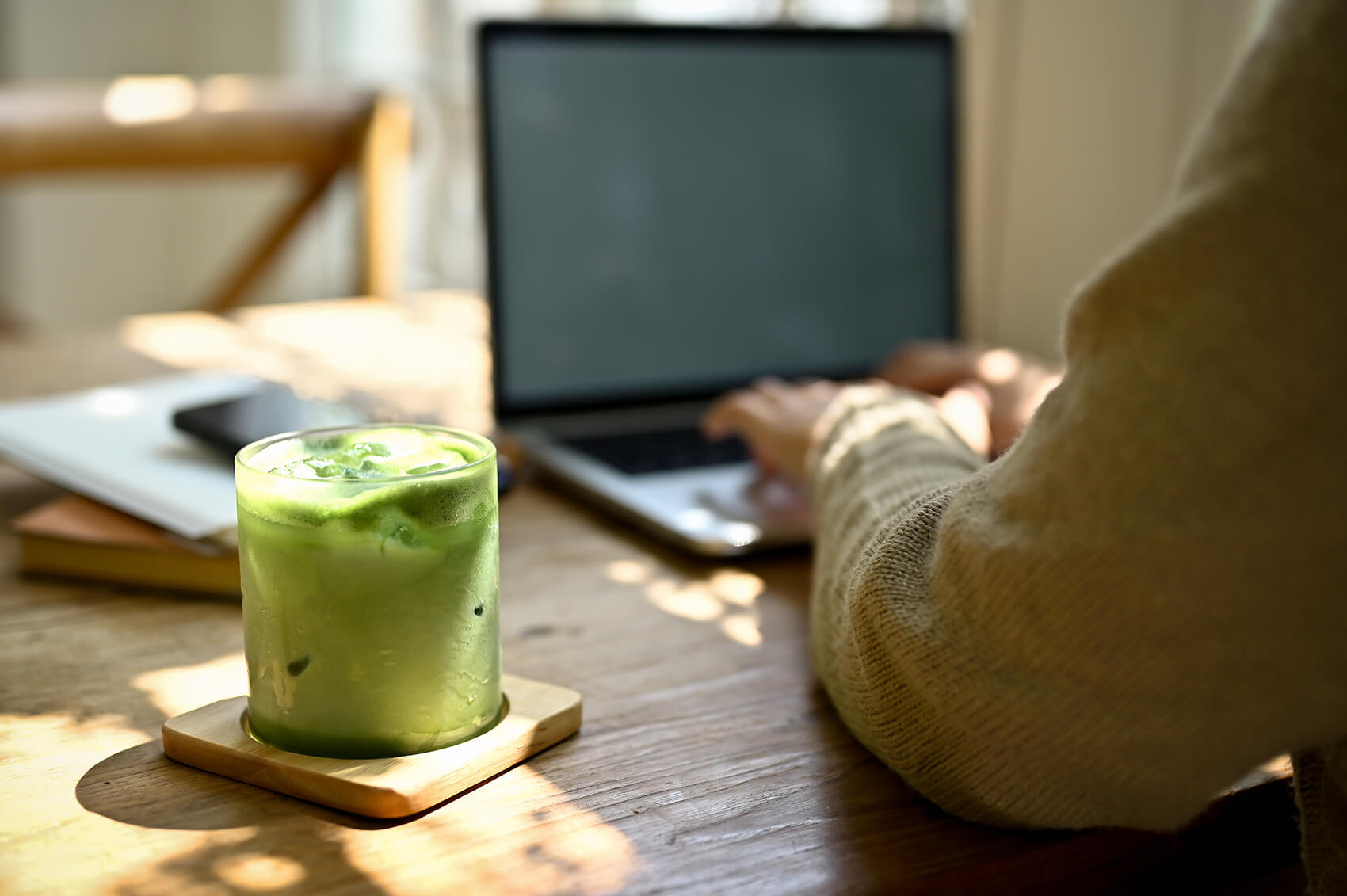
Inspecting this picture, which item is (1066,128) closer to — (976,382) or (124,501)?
(976,382)

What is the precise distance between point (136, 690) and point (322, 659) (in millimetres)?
178

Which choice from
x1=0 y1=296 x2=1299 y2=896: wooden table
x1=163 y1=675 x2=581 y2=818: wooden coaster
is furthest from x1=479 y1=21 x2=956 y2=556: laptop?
x1=163 y1=675 x2=581 y2=818: wooden coaster

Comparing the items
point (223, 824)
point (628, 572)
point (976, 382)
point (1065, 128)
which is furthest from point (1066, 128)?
point (223, 824)

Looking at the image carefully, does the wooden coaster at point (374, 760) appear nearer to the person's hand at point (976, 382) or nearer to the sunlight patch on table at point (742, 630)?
the sunlight patch on table at point (742, 630)

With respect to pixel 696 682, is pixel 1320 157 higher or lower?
higher

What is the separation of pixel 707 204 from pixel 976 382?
0.28m

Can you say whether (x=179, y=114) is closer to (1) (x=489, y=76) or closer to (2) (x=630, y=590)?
(1) (x=489, y=76)

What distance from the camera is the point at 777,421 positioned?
899mm

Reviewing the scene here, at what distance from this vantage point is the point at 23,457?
801 mm

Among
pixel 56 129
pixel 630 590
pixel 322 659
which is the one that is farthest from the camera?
pixel 56 129

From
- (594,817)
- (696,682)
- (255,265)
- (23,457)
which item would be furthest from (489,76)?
(255,265)

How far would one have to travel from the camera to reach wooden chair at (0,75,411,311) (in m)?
1.85

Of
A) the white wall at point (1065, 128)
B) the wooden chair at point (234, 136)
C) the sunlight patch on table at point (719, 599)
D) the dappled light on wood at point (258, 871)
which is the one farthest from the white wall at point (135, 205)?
the dappled light on wood at point (258, 871)

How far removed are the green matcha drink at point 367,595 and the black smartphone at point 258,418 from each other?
29cm
